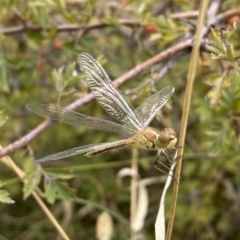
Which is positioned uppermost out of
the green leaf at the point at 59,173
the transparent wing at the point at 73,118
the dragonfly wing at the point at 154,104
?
the dragonfly wing at the point at 154,104

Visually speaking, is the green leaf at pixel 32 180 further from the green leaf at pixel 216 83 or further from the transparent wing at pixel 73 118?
the green leaf at pixel 216 83

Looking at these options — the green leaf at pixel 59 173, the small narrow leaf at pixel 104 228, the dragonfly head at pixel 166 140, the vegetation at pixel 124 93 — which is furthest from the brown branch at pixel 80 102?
the small narrow leaf at pixel 104 228

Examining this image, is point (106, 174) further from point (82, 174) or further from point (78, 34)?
point (78, 34)

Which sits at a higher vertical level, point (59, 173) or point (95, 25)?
point (95, 25)

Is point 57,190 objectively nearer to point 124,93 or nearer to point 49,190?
point 49,190

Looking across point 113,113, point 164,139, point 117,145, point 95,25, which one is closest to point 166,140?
point 164,139

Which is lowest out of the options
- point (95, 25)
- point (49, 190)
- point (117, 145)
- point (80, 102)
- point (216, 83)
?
point (49, 190)

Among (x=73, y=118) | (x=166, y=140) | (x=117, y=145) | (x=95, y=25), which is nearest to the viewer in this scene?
(x=166, y=140)

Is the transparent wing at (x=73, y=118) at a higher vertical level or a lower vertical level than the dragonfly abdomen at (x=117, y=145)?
higher
